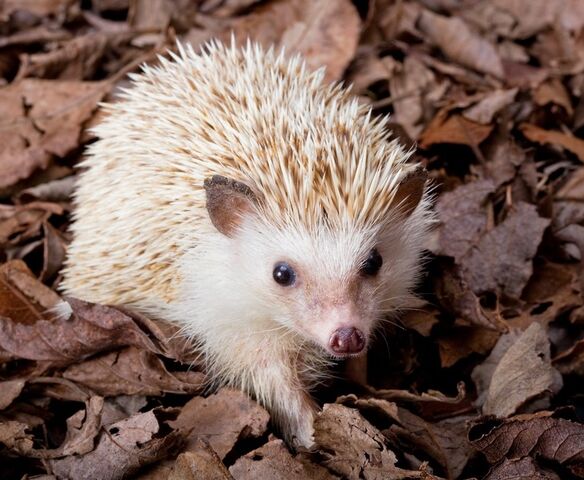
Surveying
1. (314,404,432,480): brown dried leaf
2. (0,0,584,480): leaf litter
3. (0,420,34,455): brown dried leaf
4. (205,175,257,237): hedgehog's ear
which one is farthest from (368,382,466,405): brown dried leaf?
(0,420,34,455): brown dried leaf

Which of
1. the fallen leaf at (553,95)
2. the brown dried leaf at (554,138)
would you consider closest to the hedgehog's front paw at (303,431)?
the brown dried leaf at (554,138)

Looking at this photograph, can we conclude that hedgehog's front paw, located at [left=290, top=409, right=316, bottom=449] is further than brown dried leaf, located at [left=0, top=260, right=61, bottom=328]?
No

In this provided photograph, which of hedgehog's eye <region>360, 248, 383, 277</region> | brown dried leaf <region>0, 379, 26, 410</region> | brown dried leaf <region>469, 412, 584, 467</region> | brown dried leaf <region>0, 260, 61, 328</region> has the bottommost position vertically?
brown dried leaf <region>0, 379, 26, 410</region>

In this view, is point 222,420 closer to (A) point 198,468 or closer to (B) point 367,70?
(A) point 198,468

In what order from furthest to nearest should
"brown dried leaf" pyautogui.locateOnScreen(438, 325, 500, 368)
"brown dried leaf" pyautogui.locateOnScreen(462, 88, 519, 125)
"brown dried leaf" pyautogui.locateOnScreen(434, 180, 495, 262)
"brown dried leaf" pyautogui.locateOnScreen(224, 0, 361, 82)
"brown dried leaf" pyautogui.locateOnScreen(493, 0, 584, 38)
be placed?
"brown dried leaf" pyautogui.locateOnScreen(493, 0, 584, 38)
"brown dried leaf" pyautogui.locateOnScreen(224, 0, 361, 82)
"brown dried leaf" pyautogui.locateOnScreen(462, 88, 519, 125)
"brown dried leaf" pyautogui.locateOnScreen(434, 180, 495, 262)
"brown dried leaf" pyautogui.locateOnScreen(438, 325, 500, 368)

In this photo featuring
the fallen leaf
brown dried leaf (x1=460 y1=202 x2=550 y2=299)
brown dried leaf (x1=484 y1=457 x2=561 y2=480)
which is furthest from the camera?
the fallen leaf

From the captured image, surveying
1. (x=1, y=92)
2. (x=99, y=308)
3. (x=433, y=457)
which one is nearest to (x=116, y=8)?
(x=1, y=92)

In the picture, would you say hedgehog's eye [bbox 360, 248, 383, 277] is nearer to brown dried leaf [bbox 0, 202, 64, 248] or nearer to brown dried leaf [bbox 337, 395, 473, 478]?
brown dried leaf [bbox 337, 395, 473, 478]

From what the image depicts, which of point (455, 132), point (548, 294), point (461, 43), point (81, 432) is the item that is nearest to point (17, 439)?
point (81, 432)
